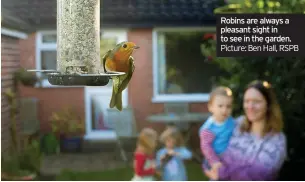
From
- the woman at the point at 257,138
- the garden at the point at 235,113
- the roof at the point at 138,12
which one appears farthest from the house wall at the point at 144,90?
the woman at the point at 257,138

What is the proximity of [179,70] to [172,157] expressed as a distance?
0.67 m

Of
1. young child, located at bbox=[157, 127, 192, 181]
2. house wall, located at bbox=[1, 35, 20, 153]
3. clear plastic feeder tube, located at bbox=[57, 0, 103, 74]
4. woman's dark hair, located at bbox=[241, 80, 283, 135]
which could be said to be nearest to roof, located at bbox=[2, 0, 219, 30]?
house wall, located at bbox=[1, 35, 20, 153]

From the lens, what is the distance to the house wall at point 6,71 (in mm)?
4000

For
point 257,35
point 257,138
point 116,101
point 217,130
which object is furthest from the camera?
point 217,130

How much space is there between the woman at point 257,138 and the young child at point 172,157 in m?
0.50

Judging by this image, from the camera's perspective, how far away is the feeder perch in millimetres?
1174

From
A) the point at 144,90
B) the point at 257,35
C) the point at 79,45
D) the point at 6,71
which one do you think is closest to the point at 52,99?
the point at 6,71

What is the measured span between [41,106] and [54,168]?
44 cm

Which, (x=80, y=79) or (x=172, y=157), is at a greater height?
(x=80, y=79)

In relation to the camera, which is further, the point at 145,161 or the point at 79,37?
the point at 145,161

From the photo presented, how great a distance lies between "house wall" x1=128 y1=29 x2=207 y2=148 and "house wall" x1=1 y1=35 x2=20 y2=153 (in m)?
0.74

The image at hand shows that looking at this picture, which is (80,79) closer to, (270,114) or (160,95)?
(270,114)

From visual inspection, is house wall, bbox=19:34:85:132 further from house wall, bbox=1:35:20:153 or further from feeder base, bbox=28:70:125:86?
feeder base, bbox=28:70:125:86

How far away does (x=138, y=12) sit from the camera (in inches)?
160
